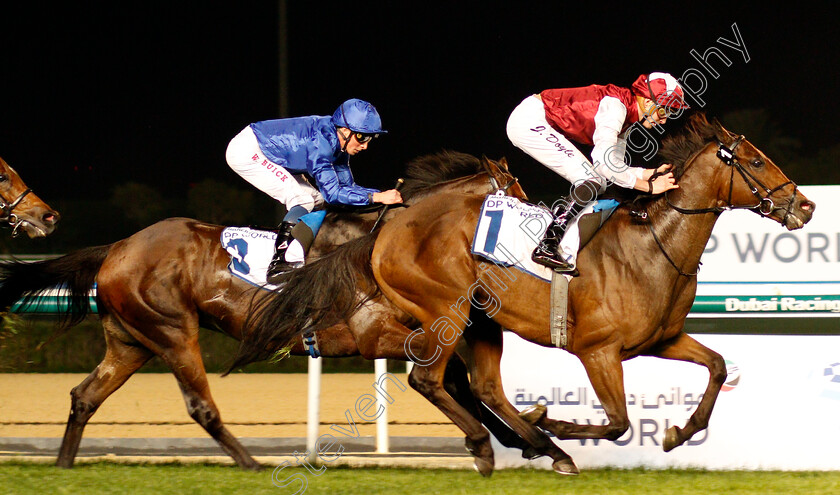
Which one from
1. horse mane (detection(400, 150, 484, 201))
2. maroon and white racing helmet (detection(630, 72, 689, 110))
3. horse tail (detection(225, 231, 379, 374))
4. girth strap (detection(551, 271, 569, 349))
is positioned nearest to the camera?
girth strap (detection(551, 271, 569, 349))

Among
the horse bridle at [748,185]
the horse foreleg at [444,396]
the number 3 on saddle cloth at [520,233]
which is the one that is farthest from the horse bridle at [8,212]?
the horse bridle at [748,185]

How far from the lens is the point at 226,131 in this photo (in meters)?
9.82

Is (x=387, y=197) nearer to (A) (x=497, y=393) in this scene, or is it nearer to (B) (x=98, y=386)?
(A) (x=497, y=393)

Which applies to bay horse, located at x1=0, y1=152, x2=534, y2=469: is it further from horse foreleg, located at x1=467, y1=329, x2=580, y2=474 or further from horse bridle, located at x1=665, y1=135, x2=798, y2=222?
horse bridle, located at x1=665, y1=135, x2=798, y2=222

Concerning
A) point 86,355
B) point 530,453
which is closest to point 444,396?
point 530,453

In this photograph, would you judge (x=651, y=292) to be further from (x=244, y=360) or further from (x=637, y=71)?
(x=637, y=71)

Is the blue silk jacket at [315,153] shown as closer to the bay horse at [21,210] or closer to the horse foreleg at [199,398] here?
the horse foreleg at [199,398]

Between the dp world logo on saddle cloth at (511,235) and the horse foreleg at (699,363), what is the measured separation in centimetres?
61

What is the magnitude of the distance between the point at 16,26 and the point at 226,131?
259 cm

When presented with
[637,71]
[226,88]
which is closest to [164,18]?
[226,88]

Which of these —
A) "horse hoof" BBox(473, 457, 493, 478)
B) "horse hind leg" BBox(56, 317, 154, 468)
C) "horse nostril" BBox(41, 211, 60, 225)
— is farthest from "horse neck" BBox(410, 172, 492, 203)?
"horse nostril" BBox(41, 211, 60, 225)

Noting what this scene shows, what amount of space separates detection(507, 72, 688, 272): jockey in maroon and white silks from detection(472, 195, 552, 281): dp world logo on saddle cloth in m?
0.06

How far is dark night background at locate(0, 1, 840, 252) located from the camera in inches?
351

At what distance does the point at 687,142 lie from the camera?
12.7 ft
